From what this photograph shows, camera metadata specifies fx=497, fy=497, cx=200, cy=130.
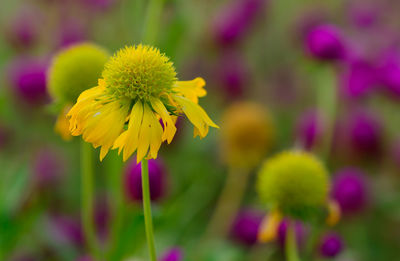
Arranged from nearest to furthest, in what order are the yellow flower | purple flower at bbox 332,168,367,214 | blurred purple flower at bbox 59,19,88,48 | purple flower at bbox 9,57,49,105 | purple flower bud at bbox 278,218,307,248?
the yellow flower → purple flower bud at bbox 278,218,307,248 → purple flower at bbox 332,168,367,214 → purple flower at bbox 9,57,49,105 → blurred purple flower at bbox 59,19,88,48

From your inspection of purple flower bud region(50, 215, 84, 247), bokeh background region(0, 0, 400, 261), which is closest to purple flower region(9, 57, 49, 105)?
bokeh background region(0, 0, 400, 261)

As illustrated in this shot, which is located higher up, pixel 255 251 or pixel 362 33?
pixel 362 33

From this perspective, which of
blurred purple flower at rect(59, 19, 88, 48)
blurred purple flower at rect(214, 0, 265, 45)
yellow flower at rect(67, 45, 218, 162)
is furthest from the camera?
blurred purple flower at rect(214, 0, 265, 45)

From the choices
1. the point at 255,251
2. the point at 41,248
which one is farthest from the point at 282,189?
the point at 41,248

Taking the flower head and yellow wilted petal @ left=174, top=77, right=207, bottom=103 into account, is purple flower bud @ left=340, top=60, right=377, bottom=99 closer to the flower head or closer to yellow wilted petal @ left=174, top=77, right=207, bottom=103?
the flower head

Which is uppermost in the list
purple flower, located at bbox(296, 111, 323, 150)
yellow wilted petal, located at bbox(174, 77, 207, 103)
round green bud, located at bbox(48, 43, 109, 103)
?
round green bud, located at bbox(48, 43, 109, 103)

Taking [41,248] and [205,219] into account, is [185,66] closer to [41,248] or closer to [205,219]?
[205,219]
